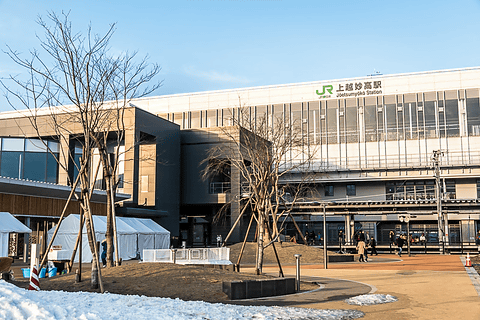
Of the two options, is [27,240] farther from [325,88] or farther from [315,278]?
[325,88]

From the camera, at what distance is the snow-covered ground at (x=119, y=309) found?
346 inches

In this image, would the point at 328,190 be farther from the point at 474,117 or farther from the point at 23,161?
the point at 23,161

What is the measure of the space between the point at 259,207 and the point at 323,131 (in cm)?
4930

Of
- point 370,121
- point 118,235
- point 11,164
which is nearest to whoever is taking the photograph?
point 118,235

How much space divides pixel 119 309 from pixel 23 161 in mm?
37860

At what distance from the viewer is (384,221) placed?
65.5 meters

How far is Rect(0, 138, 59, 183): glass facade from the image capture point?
4344 cm

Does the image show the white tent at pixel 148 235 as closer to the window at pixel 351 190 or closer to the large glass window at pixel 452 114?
the window at pixel 351 190

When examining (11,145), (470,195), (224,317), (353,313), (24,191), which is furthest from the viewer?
(470,195)

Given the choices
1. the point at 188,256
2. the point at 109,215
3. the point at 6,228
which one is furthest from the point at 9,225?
the point at 109,215

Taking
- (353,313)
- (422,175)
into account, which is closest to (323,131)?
(422,175)

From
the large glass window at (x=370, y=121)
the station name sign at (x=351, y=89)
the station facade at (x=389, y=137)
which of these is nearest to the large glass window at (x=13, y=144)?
the station facade at (x=389, y=137)

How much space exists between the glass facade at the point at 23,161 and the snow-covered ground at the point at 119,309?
112 feet

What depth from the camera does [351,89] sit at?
68.3m
